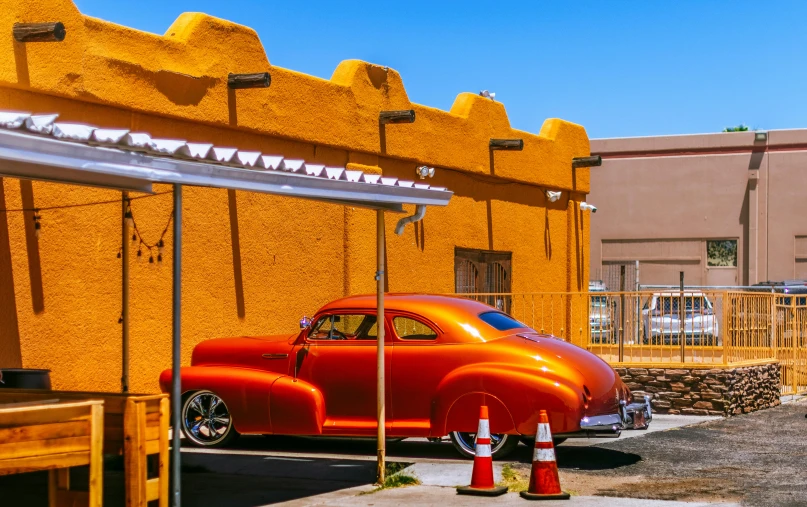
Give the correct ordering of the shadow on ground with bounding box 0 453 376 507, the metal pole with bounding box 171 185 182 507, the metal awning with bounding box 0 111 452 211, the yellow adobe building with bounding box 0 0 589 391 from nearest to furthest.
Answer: the metal awning with bounding box 0 111 452 211 → the metal pole with bounding box 171 185 182 507 → the shadow on ground with bounding box 0 453 376 507 → the yellow adobe building with bounding box 0 0 589 391

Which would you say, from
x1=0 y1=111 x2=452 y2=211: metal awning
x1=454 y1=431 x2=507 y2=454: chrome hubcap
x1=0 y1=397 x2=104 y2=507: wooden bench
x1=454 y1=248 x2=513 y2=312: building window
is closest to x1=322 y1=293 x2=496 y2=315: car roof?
x1=454 y1=431 x2=507 y2=454: chrome hubcap

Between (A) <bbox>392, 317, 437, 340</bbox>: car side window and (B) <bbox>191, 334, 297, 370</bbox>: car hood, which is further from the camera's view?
(B) <bbox>191, 334, 297, 370</bbox>: car hood

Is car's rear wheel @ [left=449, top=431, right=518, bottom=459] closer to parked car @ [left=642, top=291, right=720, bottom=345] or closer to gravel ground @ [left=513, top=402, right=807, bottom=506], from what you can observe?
gravel ground @ [left=513, top=402, right=807, bottom=506]

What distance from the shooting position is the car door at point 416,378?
38.0 feet

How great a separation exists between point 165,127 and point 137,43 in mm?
1034

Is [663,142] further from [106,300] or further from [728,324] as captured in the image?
[106,300]

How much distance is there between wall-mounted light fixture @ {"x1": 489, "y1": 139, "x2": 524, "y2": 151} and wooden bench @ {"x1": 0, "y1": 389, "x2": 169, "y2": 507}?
13370 millimetres

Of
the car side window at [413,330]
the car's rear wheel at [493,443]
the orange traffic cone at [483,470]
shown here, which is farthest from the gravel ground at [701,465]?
the car side window at [413,330]

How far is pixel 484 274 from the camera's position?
21.1m

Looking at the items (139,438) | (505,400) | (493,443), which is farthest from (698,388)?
(139,438)

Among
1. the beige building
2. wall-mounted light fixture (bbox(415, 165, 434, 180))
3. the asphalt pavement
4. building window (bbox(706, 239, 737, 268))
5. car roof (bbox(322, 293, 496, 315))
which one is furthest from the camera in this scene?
building window (bbox(706, 239, 737, 268))

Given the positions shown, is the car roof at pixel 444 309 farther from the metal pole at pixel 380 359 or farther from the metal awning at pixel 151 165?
the metal awning at pixel 151 165

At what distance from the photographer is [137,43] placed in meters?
13.7

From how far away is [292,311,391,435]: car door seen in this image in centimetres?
1177
